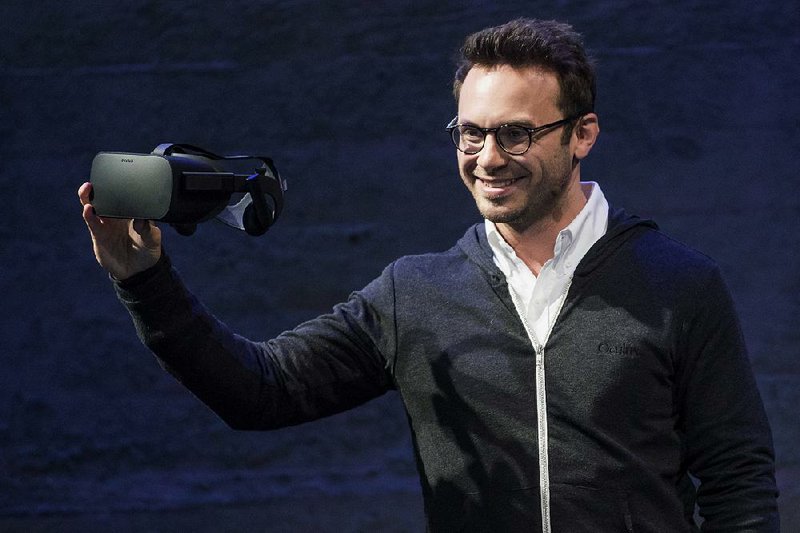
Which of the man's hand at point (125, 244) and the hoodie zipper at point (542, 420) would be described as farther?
the hoodie zipper at point (542, 420)

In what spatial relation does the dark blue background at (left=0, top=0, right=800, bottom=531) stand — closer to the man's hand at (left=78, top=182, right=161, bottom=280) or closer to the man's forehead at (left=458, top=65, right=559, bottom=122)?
the man's forehead at (left=458, top=65, right=559, bottom=122)

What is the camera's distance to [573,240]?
1853 mm

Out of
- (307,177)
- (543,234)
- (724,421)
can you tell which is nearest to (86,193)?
(543,234)

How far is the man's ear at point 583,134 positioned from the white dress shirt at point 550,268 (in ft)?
0.26

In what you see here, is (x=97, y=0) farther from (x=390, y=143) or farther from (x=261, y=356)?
(x=261, y=356)

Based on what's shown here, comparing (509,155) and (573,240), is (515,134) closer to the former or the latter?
(509,155)

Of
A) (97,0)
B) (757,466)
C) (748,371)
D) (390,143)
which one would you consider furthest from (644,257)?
(97,0)

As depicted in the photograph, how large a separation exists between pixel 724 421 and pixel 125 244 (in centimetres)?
91

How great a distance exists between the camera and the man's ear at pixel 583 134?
187cm

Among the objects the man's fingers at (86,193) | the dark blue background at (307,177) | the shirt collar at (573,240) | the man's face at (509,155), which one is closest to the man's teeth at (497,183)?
the man's face at (509,155)

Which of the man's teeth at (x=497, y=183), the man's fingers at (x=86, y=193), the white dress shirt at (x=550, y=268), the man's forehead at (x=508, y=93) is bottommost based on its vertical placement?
the white dress shirt at (x=550, y=268)

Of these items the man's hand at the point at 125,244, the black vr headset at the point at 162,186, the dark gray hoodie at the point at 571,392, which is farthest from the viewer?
the dark gray hoodie at the point at 571,392

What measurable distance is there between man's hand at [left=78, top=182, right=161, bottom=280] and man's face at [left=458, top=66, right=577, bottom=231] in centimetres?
51

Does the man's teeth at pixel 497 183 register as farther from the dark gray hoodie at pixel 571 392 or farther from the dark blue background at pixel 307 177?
the dark blue background at pixel 307 177
